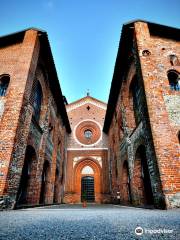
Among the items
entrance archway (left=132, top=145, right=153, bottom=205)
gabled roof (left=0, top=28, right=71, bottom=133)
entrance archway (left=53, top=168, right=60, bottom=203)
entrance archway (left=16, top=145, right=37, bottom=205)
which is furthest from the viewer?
entrance archway (left=53, top=168, right=60, bottom=203)

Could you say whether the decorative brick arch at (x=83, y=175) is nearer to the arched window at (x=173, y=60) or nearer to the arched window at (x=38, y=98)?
the arched window at (x=38, y=98)

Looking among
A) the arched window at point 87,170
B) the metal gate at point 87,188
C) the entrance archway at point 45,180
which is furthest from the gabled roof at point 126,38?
the metal gate at point 87,188

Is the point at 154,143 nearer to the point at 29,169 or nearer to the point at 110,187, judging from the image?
the point at 29,169

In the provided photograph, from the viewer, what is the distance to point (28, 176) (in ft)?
25.1

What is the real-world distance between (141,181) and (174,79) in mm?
5169

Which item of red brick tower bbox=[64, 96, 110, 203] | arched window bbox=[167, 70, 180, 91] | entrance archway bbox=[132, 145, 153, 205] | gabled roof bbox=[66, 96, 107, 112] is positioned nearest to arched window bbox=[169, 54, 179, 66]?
arched window bbox=[167, 70, 180, 91]

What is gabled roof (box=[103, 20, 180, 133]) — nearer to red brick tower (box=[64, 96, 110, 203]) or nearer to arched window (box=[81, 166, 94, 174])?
red brick tower (box=[64, 96, 110, 203])

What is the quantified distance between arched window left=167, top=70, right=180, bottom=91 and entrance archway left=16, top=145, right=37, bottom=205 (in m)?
7.47

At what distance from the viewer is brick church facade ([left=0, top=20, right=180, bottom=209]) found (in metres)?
5.12

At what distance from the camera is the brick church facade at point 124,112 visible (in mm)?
5121

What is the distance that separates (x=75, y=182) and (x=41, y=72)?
11.4 m

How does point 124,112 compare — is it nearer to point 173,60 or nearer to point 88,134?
point 173,60

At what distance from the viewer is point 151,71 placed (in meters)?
6.50

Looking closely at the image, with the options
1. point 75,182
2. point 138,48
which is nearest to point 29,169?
point 138,48
